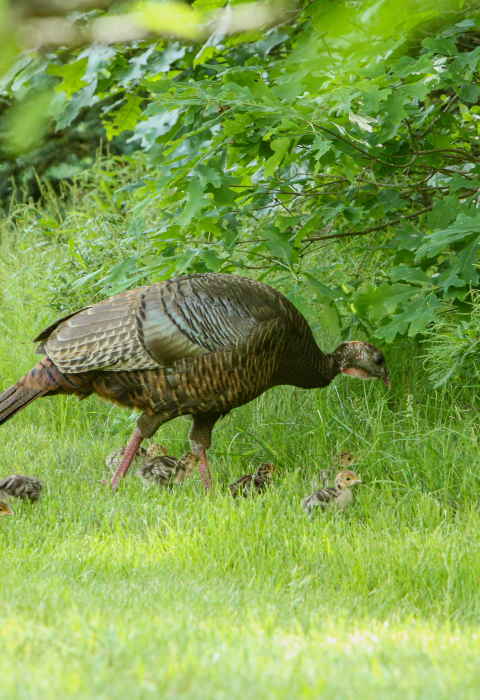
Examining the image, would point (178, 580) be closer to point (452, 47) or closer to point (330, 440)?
point (330, 440)

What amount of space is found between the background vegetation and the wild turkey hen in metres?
0.23

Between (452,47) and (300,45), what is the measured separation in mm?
935

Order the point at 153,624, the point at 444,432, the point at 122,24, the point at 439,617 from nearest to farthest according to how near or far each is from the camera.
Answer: the point at 122,24 < the point at 153,624 < the point at 439,617 < the point at 444,432

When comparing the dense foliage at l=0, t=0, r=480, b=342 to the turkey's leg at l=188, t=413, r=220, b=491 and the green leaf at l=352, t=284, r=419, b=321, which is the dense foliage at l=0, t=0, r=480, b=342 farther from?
the turkey's leg at l=188, t=413, r=220, b=491

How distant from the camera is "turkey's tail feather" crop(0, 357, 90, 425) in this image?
16.8 ft

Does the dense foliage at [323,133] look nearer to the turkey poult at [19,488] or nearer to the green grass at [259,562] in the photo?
the green grass at [259,562]

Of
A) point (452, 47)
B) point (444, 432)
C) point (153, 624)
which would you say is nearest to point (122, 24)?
point (153, 624)

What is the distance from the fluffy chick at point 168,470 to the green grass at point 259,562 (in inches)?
4.4

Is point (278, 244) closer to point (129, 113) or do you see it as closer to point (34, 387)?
point (34, 387)

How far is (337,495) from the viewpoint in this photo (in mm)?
4484

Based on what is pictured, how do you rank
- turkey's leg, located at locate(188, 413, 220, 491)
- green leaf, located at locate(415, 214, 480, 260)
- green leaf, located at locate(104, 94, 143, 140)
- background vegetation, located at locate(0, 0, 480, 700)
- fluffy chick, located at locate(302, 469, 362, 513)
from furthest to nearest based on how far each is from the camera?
1. green leaf, located at locate(104, 94, 143, 140)
2. turkey's leg, located at locate(188, 413, 220, 491)
3. fluffy chick, located at locate(302, 469, 362, 513)
4. green leaf, located at locate(415, 214, 480, 260)
5. background vegetation, located at locate(0, 0, 480, 700)

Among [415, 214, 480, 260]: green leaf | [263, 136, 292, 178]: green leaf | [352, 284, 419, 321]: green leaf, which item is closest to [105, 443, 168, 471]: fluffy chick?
[352, 284, 419, 321]: green leaf

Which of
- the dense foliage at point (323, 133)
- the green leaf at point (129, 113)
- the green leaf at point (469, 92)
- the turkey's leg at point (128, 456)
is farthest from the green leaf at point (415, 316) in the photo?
the green leaf at point (129, 113)

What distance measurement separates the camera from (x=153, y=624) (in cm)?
271
